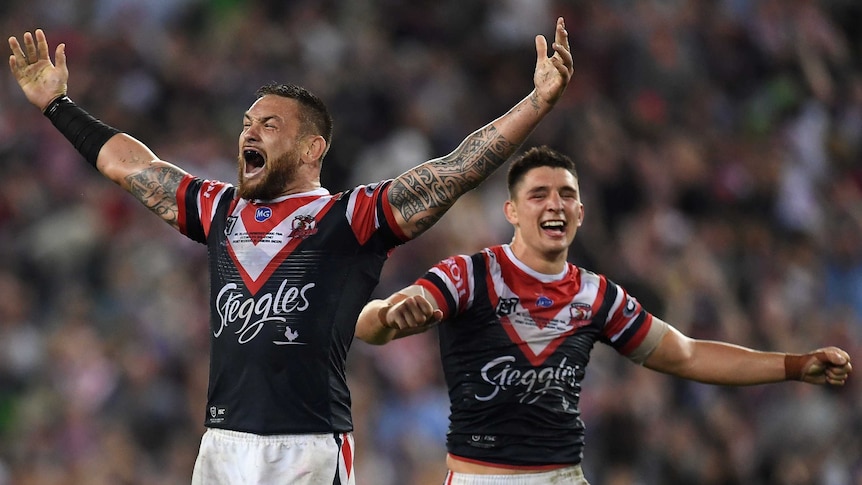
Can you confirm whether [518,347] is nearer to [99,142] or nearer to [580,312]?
[580,312]

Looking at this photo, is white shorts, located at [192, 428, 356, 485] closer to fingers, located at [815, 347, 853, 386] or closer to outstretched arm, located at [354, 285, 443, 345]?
outstretched arm, located at [354, 285, 443, 345]

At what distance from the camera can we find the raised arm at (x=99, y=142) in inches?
231

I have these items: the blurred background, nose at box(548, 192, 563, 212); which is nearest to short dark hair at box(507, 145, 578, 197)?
nose at box(548, 192, 563, 212)

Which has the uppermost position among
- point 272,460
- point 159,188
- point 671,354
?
point 159,188

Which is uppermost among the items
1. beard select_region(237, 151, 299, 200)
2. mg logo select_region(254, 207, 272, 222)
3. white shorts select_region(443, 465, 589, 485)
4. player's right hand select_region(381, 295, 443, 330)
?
beard select_region(237, 151, 299, 200)

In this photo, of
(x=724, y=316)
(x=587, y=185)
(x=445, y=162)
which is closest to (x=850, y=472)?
(x=724, y=316)

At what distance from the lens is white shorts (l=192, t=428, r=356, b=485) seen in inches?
210

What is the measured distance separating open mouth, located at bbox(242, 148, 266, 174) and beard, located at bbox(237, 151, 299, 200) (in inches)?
0.9

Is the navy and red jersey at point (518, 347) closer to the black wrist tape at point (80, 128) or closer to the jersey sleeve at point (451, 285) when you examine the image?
the jersey sleeve at point (451, 285)

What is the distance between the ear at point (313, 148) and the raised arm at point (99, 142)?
1.84 ft

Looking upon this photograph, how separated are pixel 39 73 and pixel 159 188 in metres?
0.83

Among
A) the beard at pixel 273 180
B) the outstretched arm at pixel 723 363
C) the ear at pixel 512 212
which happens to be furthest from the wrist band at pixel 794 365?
the beard at pixel 273 180

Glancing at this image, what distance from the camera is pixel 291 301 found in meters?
5.46

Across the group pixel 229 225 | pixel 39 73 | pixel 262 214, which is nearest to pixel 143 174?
pixel 229 225
